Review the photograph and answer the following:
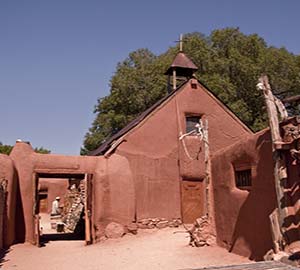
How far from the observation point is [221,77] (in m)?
30.1

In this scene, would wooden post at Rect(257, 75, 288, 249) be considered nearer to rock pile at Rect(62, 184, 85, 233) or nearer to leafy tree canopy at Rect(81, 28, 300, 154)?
rock pile at Rect(62, 184, 85, 233)

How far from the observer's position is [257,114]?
103 feet

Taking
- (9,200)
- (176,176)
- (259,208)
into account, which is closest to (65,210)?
(176,176)

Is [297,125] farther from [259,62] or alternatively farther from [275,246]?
[259,62]

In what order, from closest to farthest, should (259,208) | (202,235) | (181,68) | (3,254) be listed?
1. (259,208)
2. (202,235)
3. (3,254)
4. (181,68)

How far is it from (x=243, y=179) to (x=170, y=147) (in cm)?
771

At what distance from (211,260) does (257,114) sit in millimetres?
22882

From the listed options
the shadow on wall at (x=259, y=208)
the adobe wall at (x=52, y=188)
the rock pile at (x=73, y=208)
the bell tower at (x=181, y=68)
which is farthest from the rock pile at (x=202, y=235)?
the adobe wall at (x=52, y=188)

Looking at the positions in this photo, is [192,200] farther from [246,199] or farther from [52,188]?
[52,188]

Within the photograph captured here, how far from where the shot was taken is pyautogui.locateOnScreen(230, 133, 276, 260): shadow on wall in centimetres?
934

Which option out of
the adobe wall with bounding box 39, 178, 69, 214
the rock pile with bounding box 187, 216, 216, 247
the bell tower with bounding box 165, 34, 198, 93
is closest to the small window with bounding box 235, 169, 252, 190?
the rock pile with bounding box 187, 216, 216, 247

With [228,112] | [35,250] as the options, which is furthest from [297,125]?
[228,112]

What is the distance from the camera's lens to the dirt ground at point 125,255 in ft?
34.6

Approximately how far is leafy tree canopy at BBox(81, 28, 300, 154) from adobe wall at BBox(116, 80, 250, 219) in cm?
962
